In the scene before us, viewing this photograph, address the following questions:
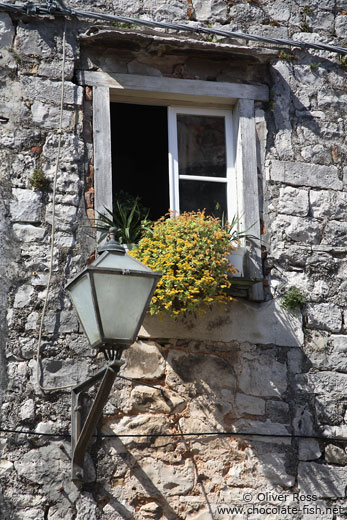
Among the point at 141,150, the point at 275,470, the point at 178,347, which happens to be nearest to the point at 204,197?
the point at 178,347

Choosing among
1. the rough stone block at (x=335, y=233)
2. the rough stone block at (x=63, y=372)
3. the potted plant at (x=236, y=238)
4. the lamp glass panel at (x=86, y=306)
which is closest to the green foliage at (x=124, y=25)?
the potted plant at (x=236, y=238)

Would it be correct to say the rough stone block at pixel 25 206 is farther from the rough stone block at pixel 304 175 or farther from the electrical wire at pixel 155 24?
the rough stone block at pixel 304 175

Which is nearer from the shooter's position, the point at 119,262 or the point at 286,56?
the point at 119,262

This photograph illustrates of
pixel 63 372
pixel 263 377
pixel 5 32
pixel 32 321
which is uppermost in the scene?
pixel 5 32

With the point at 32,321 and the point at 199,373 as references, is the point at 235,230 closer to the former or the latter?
the point at 199,373

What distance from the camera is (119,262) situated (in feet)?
16.6

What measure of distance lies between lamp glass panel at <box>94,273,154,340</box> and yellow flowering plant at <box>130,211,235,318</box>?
0.60 metres

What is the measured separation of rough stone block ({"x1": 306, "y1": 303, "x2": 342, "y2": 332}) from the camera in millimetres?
6039

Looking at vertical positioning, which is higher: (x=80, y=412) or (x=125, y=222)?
(x=125, y=222)

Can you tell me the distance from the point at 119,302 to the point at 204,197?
163 centimetres

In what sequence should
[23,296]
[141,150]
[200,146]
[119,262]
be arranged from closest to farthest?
1. [119,262]
2. [23,296]
3. [200,146]
4. [141,150]

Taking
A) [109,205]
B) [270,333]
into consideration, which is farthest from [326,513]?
[109,205]

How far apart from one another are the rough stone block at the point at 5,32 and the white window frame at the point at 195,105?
50 cm

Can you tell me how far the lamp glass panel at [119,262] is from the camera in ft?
16.5
